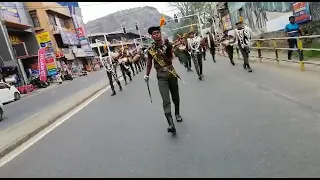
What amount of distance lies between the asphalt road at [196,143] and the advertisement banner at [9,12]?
3373 cm

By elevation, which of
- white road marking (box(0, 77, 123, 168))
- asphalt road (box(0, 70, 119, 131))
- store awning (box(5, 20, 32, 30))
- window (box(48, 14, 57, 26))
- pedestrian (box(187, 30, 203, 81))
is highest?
window (box(48, 14, 57, 26))

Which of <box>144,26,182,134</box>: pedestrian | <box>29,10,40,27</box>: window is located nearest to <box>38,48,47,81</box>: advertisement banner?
<box>29,10,40,27</box>: window

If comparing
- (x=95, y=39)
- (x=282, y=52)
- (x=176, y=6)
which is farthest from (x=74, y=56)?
(x=282, y=52)

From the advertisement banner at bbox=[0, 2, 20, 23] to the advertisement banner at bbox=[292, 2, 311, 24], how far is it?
97.7ft

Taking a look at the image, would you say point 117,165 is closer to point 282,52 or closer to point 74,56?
point 282,52

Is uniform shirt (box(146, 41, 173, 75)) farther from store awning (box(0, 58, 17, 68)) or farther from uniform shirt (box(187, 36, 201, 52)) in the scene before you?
store awning (box(0, 58, 17, 68))

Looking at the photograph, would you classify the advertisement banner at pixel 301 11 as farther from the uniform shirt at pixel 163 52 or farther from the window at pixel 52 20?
the window at pixel 52 20

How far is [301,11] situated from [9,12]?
1269 inches

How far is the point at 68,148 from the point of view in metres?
6.74

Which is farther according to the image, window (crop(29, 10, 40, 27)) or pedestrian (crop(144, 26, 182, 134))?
window (crop(29, 10, 40, 27))

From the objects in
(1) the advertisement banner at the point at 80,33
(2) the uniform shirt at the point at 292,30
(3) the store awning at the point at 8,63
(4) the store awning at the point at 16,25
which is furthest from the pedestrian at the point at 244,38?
(1) the advertisement banner at the point at 80,33

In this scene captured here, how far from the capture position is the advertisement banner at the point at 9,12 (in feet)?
127

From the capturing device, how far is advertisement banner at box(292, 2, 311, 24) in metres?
17.9

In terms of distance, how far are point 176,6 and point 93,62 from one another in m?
19.5
